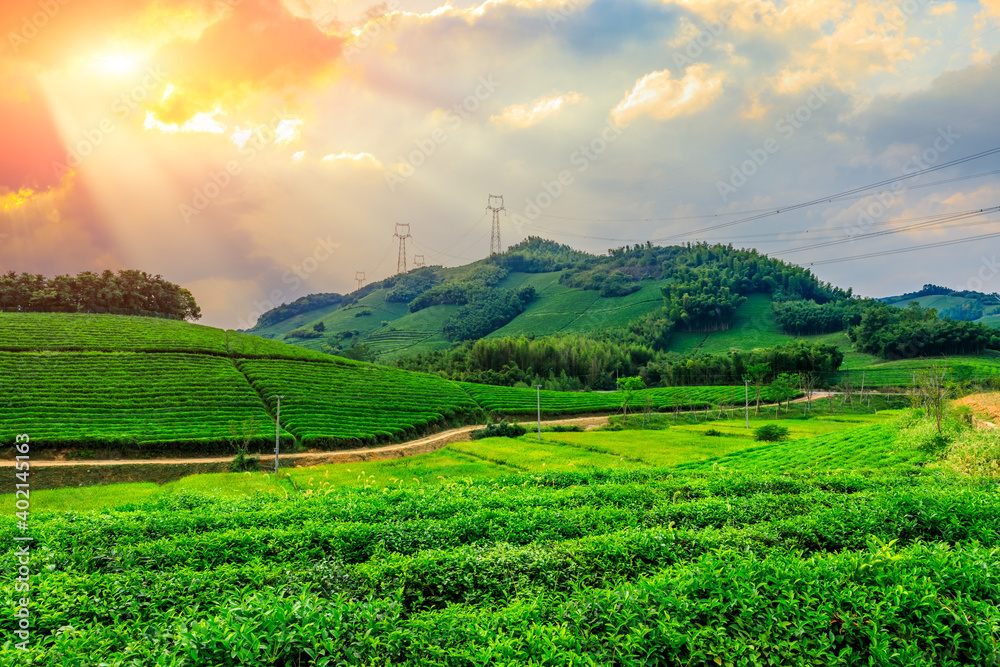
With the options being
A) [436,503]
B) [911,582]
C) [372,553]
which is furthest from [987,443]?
[372,553]

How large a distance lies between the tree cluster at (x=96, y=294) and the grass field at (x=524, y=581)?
98.6m

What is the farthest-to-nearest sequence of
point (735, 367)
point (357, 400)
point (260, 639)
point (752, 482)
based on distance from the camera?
point (735, 367) < point (357, 400) < point (752, 482) < point (260, 639)

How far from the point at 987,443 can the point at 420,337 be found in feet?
488

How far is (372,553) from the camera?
25.3 feet

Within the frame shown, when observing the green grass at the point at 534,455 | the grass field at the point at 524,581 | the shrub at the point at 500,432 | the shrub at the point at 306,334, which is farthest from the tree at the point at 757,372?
the shrub at the point at 306,334

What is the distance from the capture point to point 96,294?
3477 inches

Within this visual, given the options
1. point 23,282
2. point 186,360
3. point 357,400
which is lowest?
point 357,400

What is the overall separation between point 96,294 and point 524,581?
357ft

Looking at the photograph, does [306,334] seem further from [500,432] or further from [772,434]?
[772,434]

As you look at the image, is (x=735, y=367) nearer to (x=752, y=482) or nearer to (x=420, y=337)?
(x=752, y=482)

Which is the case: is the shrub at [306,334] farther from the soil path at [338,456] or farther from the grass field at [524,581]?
the grass field at [524,581]

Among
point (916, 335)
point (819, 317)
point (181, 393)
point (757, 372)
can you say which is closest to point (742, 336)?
point (819, 317)

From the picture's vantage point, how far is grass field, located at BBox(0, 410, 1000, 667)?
14.2 ft

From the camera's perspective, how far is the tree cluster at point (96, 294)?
82500mm
